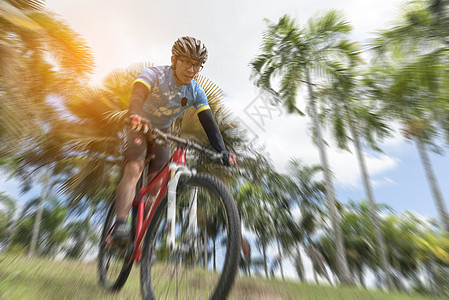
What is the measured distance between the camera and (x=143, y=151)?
2582mm

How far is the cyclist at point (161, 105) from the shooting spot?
2.39 metres

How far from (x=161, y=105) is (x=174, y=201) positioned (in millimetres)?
990

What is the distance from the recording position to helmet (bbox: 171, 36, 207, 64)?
2.42 metres

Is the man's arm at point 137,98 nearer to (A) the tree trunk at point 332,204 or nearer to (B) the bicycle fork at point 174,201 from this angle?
(B) the bicycle fork at point 174,201

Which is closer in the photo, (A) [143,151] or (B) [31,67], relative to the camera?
(A) [143,151]

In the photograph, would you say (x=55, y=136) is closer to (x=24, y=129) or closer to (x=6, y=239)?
(x=24, y=129)

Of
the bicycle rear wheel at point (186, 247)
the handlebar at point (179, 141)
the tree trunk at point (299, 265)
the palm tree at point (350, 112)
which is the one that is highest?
the handlebar at point (179, 141)

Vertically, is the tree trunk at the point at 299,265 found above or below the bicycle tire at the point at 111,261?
below

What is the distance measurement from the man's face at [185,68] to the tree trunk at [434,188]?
1187 cm

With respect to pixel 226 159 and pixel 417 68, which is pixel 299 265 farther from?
pixel 226 159

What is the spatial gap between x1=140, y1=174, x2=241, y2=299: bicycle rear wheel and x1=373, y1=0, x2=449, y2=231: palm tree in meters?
9.52

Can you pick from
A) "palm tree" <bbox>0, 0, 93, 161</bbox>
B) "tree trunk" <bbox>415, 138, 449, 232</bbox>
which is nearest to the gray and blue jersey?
"palm tree" <bbox>0, 0, 93, 161</bbox>

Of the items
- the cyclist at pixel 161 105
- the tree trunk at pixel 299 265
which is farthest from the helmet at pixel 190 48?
the tree trunk at pixel 299 265

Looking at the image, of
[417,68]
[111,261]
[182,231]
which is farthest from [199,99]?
[417,68]
